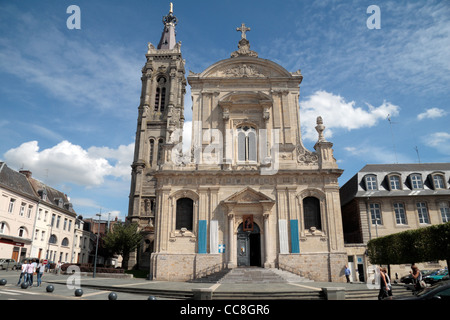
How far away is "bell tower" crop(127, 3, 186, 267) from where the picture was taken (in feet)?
159

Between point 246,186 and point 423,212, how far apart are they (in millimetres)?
16747

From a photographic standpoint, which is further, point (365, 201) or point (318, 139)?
point (365, 201)

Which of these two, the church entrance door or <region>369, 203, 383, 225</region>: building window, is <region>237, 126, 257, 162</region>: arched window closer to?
the church entrance door

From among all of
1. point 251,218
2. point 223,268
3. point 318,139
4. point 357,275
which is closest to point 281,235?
point 251,218

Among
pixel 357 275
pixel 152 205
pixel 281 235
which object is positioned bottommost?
pixel 357 275

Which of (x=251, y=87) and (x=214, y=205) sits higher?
(x=251, y=87)

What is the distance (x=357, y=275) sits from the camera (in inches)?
1025

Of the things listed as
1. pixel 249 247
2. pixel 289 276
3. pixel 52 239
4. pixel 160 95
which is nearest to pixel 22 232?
pixel 52 239

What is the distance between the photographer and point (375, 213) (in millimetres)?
29484

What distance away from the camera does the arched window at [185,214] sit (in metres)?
26.2

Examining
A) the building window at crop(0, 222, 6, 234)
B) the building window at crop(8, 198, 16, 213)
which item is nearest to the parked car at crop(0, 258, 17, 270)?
the building window at crop(0, 222, 6, 234)

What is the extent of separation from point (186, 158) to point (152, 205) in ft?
80.6
